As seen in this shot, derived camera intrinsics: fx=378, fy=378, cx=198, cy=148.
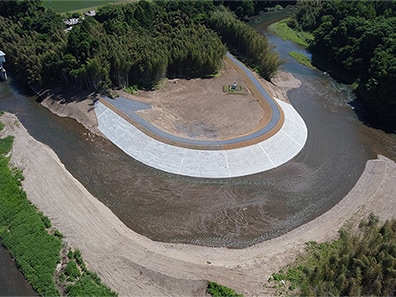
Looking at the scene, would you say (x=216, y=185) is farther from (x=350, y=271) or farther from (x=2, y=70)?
(x=2, y=70)

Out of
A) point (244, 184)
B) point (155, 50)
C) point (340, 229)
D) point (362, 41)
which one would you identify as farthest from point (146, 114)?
point (362, 41)

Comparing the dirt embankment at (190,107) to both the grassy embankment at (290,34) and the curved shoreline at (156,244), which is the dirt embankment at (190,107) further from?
the grassy embankment at (290,34)

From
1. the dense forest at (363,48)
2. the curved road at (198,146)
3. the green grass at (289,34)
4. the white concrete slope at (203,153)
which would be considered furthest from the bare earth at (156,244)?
the green grass at (289,34)

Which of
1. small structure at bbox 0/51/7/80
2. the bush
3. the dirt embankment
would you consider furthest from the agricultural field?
the bush

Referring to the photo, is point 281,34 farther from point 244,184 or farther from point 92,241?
point 92,241

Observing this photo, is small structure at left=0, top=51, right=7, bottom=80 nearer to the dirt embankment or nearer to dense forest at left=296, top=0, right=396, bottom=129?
the dirt embankment

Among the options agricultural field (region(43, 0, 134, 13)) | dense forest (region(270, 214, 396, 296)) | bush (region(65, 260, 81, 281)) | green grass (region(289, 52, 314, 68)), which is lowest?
green grass (region(289, 52, 314, 68))
